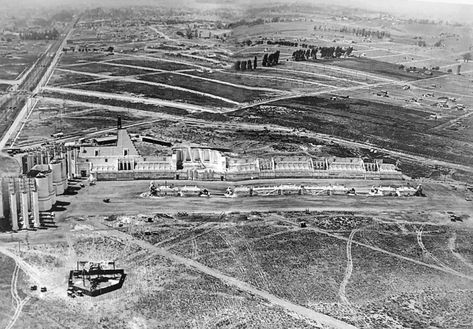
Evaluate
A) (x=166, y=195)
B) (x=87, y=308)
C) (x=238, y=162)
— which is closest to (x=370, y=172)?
(x=238, y=162)

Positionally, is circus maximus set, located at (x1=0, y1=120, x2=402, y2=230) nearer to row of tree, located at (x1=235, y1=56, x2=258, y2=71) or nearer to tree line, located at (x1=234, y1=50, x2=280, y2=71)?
row of tree, located at (x1=235, y1=56, x2=258, y2=71)

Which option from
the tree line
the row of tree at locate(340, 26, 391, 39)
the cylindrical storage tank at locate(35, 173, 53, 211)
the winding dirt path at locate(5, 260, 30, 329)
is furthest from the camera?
the row of tree at locate(340, 26, 391, 39)

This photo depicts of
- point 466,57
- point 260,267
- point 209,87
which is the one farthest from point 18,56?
point 260,267

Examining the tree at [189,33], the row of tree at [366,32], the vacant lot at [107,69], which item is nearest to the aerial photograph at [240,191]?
the vacant lot at [107,69]

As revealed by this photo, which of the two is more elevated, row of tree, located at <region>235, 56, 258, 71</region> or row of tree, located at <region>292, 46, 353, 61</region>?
row of tree, located at <region>292, 46, 353, 61</region>

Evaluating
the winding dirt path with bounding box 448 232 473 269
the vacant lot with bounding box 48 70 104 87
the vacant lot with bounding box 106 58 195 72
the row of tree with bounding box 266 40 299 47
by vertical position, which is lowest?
the winding dirt path with bounding box 448 232 473 269

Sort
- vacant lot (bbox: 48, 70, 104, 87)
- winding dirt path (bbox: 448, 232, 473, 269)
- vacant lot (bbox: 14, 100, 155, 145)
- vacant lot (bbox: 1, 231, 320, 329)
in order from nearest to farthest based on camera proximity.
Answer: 1. vacant lot (bbox: 1, 231, 320, 329)
2. winding dirt path (bbox: 448, 232, 473, 269)
3. vacant lot (bbox: 14, 100, 155, 145)
4. vacant lot (bbox: 48, 70, 104, 87)

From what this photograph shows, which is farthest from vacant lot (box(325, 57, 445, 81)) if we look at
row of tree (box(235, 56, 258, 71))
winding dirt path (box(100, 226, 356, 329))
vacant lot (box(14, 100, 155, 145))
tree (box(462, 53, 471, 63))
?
winding dirt path (box(100, 226, 356, 329))
